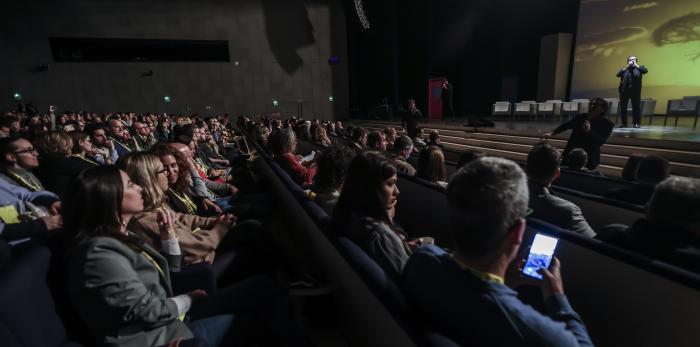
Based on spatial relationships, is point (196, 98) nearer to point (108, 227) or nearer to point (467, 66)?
point (467, 66)

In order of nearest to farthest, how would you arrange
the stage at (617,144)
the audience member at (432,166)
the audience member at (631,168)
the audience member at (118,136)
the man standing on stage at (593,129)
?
the audience member at (432,166) < the audience member at (631,168) < the man standing on stage at (593,129) < the audience member at (118,136) < the stage at (617,144)

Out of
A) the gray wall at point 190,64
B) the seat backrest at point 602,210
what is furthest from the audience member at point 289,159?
the gray wall at point 190,64

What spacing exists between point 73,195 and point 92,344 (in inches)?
19.9

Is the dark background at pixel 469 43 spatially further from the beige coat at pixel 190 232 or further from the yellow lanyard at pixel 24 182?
the yellow lanyard at pixel 24 182

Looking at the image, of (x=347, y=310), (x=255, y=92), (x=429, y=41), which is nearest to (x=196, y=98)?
(x=255, y=92)

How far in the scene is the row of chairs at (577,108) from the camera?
7.25 m

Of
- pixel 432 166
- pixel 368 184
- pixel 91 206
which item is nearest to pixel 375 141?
pixel 432 166

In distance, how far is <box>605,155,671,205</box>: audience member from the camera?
2.32 metres

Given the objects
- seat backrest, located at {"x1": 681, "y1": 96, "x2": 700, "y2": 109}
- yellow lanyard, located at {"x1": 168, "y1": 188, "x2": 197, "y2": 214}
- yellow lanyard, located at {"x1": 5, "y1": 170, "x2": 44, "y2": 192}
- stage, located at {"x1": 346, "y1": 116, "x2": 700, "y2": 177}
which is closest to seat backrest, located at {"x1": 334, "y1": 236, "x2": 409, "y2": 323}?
yellow lanyard, located at {"x1": 168, "y1": 188, "x2": 197, "y2": 214}

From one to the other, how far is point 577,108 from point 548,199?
28.4 ft

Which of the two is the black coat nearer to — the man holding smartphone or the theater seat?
the man holding smartphone

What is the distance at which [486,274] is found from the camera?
2.80 feet

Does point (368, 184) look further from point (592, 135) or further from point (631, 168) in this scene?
point (592, 135)

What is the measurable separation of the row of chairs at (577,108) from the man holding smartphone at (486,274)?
28.6ft
